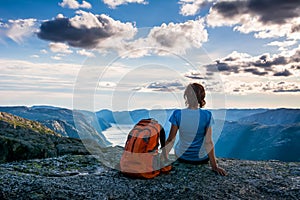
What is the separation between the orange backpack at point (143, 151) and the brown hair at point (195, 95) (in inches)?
57.3

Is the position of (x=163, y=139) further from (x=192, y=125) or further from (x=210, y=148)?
(x=210, y=148)

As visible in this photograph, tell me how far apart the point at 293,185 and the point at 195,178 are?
3628 millimetres

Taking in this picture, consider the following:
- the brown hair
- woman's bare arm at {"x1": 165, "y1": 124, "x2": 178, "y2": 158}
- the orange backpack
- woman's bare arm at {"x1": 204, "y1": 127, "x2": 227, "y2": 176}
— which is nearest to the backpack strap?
the orange backpack

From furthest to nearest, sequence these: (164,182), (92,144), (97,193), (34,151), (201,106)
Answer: (34,151)
(92,144)
(201,106)
(164,182)
(97,193)

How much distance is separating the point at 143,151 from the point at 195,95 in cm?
277

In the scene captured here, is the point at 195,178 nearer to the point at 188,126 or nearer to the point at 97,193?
the point at 188,126

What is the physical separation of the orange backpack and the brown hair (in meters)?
1.46

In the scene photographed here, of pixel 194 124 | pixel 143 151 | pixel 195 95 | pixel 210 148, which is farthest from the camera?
pixel 210 148

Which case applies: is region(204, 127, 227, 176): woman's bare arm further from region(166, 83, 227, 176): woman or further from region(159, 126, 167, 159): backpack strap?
region(159, 126, 167, 159): backpack strap

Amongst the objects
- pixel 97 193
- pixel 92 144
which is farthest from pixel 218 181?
pixel 92 144

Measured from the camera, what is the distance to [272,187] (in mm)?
10156

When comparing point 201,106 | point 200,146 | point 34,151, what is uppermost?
point 201,106

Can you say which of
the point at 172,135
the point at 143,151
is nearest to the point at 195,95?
the point at 172,135

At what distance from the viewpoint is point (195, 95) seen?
1035 cm
